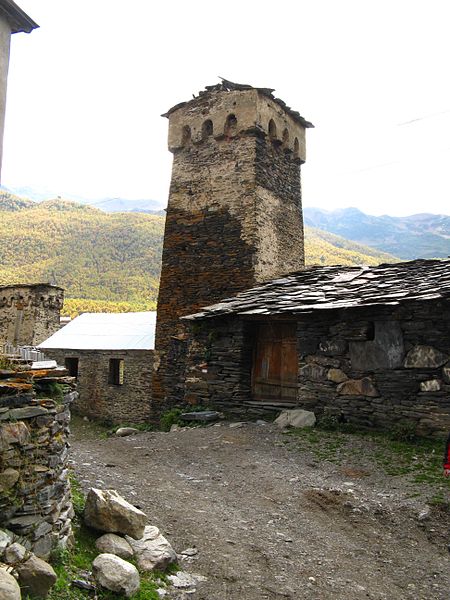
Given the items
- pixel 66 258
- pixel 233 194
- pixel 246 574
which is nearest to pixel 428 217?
pixel 66 258

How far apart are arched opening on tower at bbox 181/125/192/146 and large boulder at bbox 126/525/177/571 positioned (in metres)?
11.7

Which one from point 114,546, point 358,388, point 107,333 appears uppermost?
point 107,333

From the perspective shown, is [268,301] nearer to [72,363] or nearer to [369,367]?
[369,367]

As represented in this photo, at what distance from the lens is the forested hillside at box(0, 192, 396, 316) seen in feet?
153

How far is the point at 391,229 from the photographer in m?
122

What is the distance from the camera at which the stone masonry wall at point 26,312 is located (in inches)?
822

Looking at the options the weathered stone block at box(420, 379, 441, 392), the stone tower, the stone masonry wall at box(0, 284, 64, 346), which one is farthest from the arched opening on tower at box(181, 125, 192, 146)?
the stone masonry wall at box(0, 284, 64, 346)

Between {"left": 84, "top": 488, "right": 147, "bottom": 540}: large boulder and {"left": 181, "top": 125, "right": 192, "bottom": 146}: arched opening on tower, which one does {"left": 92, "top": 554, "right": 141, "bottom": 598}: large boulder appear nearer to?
{"left": 84, "top": 488, "right": 147, "bottom": 540}: large boulder

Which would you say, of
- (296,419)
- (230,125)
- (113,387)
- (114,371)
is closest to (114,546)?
(296,419)

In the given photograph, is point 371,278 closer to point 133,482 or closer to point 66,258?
point 133,482

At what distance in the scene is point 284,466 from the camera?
668 centimetres

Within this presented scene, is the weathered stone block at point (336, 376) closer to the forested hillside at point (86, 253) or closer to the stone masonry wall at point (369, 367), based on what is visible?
the stone masonry wall at point (369, 367)

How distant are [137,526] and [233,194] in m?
9.94

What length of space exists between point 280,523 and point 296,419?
12.0 feet
